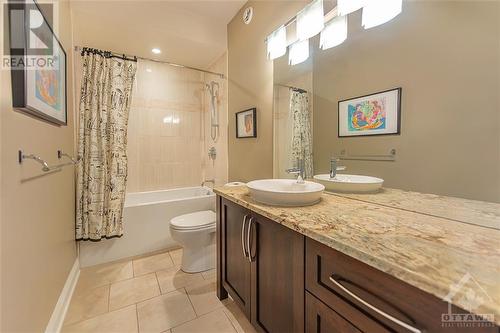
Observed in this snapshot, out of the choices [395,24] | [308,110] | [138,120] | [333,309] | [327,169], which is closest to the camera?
[333,309]

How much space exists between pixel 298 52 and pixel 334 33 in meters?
0.32

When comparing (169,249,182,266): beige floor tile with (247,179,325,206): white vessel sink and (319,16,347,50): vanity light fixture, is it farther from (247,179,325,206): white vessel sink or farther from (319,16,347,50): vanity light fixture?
(319,16,347,50): vanity light fixture

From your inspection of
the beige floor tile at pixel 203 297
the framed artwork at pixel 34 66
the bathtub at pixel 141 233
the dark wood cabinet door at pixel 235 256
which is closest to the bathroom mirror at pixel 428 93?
the dark wood cabinet door at pixel 235 256

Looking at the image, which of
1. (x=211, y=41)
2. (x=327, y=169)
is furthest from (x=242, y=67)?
(x=327, y=169)

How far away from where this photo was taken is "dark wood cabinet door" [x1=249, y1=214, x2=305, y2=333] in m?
0.88

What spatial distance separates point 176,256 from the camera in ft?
7.54

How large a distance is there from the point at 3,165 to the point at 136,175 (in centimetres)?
227

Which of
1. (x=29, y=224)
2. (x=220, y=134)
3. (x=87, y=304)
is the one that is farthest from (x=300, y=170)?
(x=87, y=304)

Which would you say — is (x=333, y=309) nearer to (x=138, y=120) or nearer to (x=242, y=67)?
(x=242, y=67)

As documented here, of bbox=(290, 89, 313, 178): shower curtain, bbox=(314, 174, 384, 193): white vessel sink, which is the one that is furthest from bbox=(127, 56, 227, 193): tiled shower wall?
bbox=(314, 174, 384, 193): white vessel sink

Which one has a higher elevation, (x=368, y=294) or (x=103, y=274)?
(x=368, y=294)

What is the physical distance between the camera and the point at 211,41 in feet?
8.01

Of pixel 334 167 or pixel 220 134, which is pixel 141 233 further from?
pixel 334 167

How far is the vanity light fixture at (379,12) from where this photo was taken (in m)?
1.05
